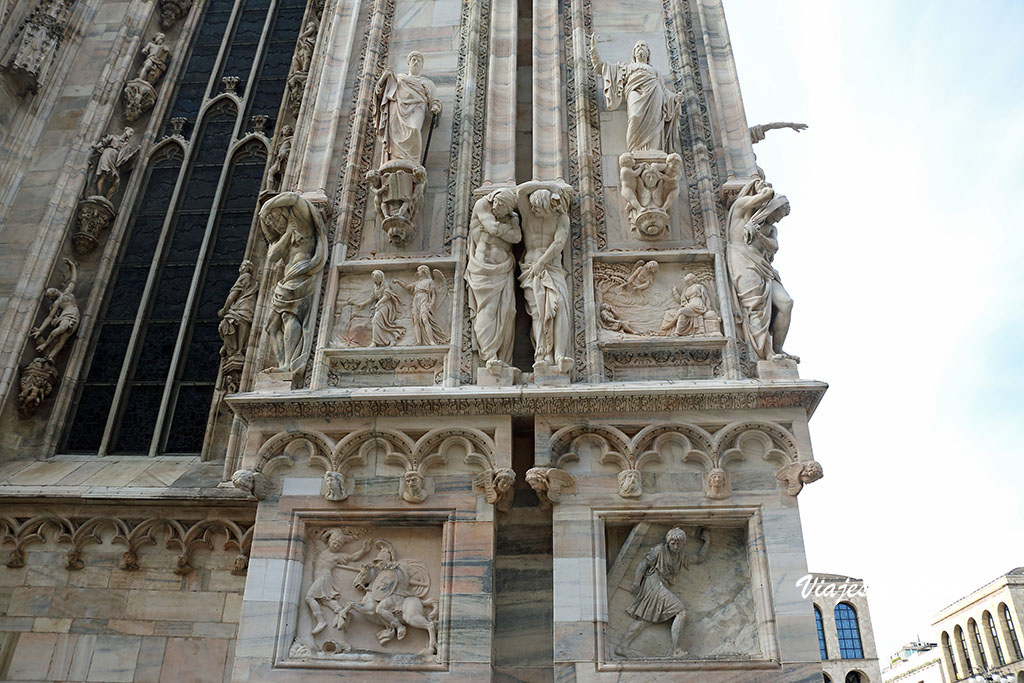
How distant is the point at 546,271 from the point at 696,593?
341cm

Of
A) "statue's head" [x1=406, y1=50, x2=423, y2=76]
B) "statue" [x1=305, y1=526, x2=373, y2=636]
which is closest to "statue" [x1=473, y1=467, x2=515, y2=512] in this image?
"statue" [x1=305, y1=526, x2=373, y2=636]

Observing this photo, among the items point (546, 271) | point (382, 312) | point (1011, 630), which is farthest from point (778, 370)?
point (1011, 630)

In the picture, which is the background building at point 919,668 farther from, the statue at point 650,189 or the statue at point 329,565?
the statue at point 329,565

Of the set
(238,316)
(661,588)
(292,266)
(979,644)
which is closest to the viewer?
(661,588)

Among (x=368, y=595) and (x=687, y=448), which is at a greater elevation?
(x=687, y=448)

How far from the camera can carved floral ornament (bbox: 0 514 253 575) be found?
8.74 meters

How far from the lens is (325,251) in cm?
934

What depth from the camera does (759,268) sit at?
8.73 metres

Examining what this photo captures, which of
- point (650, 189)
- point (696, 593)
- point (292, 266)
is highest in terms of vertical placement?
point (650, 189)

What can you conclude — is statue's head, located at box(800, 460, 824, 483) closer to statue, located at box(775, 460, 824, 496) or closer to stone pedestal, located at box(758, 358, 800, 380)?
statue, located at box(775, 460, 824, 496)

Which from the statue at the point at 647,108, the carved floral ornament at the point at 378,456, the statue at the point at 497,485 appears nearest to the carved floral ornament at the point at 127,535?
the carved floral ornament at the point at 378,456

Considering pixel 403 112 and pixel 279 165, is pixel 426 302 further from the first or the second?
pixel 279 165

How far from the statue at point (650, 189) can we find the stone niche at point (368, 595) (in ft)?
12.8

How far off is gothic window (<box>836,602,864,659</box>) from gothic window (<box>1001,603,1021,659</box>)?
21.9ft
